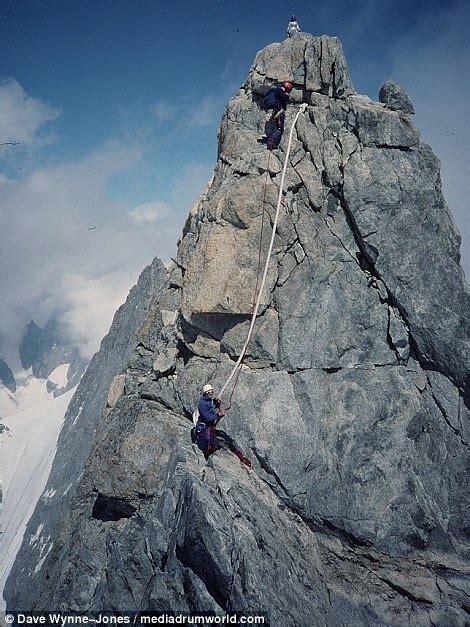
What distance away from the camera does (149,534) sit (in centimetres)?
1471

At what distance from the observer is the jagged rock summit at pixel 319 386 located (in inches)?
591

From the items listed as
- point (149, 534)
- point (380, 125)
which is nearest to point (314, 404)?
point (149, 534)

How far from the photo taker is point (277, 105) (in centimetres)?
1891

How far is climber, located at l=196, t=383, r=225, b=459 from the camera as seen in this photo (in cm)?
1537

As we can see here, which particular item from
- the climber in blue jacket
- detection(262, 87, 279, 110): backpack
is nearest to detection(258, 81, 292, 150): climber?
detection(262, 87, 279, 110): backpack

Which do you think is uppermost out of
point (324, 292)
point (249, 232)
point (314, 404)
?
point (249, 232)

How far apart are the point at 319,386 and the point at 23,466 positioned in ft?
552

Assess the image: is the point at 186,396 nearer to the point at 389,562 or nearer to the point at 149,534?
the point at 149,534

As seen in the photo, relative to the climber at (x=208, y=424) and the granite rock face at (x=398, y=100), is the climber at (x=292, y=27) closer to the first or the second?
the granite rock face at (x=398, y=100)

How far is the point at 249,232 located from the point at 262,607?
15.1 m

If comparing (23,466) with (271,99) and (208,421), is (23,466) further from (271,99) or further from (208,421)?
(271,99)

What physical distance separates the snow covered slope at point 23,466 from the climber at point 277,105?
80.4 metres

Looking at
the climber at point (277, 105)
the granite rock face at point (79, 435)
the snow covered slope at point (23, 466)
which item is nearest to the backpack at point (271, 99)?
the climber at point (277, 105)

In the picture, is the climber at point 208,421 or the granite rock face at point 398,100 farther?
the granite rock face at point 398,100
